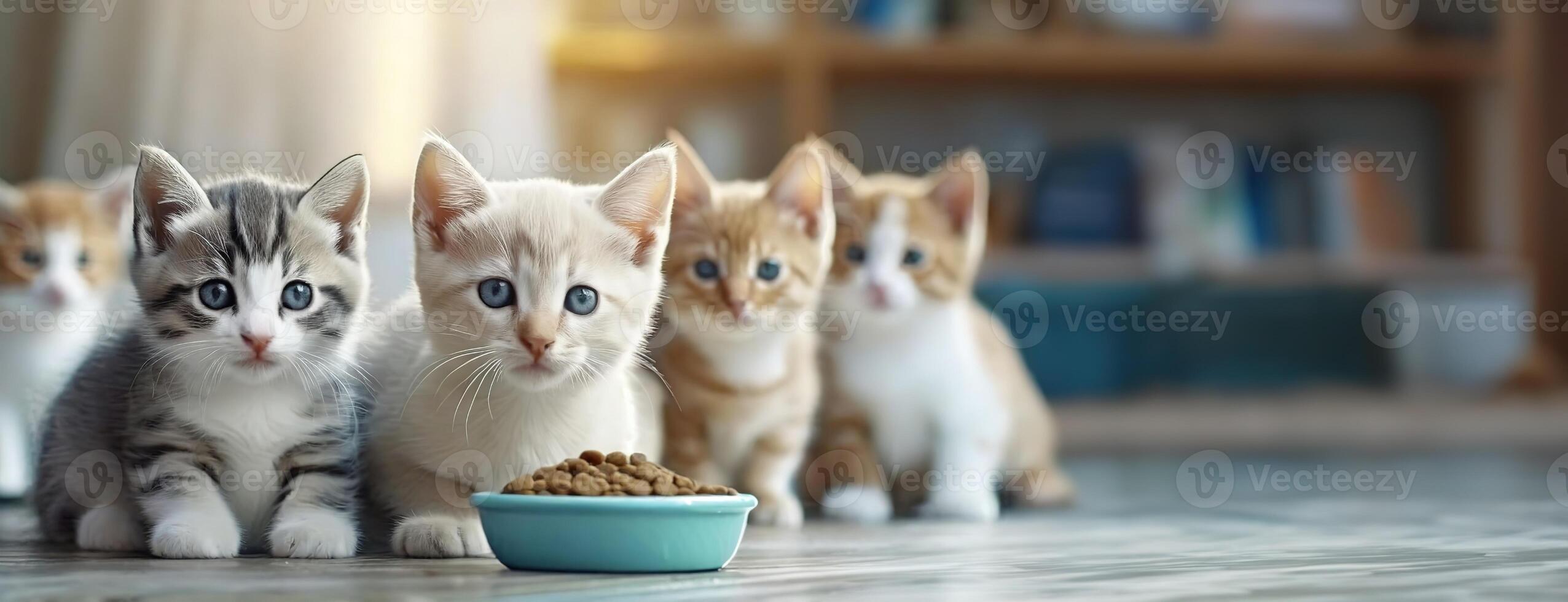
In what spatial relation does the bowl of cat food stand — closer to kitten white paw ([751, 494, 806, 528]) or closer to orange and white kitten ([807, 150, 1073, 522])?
kitten white paw ([751, 494, 806, 528])

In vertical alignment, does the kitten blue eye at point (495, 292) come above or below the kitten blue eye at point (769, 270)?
below

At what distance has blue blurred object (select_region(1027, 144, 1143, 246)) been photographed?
3277 millimetres

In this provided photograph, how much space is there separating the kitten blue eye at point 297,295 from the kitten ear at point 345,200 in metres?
0.05

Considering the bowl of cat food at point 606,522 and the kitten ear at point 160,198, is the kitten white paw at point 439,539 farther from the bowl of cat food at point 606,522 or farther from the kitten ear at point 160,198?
the kitten ear at point 160,198

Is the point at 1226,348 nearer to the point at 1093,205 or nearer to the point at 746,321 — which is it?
the point at 1093,205

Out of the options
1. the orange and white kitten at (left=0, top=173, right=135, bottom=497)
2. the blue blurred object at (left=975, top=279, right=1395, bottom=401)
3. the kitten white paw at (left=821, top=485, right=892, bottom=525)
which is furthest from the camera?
the blue blurred object at (left=975, top=279, right=1395, bottom=401)

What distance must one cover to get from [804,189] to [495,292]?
435 mm

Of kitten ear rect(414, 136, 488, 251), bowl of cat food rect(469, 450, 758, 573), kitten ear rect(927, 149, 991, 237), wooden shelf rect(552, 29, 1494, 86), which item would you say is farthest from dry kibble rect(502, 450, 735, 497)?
wooden shelf rect(552, 29, 1494, 86)

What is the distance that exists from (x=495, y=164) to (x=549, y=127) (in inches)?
11.2

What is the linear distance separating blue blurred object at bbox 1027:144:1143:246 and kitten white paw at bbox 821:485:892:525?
1849 millimetres

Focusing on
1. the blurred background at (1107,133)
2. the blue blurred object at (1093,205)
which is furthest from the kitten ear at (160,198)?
the blue blurred object at (1093,205)

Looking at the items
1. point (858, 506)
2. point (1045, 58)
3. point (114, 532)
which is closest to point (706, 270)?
point (858, 506)

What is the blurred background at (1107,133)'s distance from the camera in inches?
112

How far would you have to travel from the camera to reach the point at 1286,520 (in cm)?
147
